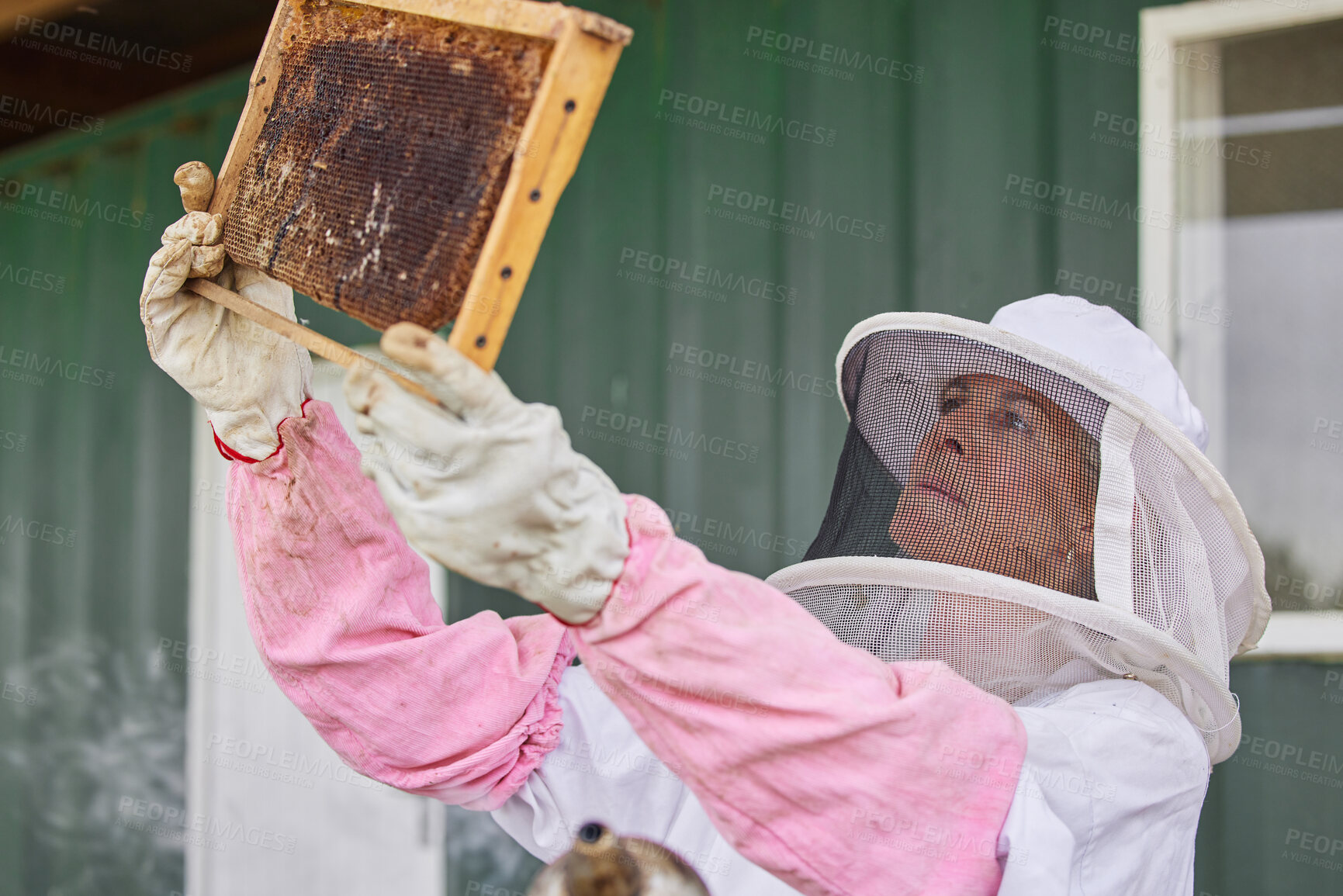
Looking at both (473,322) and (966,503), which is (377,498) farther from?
(966,503)

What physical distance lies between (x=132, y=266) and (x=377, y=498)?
3.40 m

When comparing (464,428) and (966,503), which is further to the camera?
(966,503)

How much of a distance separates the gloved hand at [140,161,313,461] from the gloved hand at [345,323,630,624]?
0.55 m

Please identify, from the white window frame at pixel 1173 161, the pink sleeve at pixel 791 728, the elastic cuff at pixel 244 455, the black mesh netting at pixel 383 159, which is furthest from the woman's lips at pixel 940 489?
the white window frame at pixel 1173 161

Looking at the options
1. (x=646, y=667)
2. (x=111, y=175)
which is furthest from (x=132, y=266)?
(x=646, y=667)

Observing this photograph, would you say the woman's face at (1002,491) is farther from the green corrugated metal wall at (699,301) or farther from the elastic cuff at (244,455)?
the green corrugated metal wall at (699,301)

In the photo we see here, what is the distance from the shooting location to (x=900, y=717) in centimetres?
99

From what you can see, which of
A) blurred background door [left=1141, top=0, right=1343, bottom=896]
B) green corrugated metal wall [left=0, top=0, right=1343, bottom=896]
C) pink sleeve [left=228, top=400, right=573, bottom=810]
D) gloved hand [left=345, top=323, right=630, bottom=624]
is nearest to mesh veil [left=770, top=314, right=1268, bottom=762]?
pink sleeve [left=228, top=400, right=573, bottom=810]

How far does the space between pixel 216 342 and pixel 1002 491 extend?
114cm

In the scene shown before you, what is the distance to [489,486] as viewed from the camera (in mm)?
917

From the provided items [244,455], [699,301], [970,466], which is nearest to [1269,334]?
[970,466]

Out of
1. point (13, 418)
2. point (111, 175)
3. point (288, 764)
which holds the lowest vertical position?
point (288, 764)

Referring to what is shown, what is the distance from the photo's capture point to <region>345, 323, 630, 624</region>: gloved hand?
915 millimetres

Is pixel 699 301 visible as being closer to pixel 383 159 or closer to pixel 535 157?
pixel 383 159
